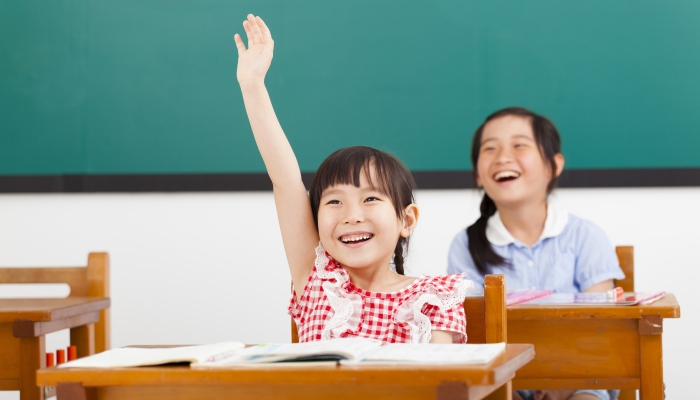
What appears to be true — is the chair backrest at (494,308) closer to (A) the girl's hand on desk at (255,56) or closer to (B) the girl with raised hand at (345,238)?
(B) the girl with raised hand at (345,238)

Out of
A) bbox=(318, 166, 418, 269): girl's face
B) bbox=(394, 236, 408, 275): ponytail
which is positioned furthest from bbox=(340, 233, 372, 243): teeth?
bbox=(394, 236, 408, 275): ponytail

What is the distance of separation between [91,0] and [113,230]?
0.83 m

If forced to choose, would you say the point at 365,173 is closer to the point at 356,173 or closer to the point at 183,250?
the point at 356,173

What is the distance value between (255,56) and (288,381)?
75cm

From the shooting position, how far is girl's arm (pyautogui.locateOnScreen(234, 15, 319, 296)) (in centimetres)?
154

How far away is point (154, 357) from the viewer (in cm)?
106

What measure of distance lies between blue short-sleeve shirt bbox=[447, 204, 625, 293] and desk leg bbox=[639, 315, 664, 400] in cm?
51

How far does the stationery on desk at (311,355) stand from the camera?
995mm

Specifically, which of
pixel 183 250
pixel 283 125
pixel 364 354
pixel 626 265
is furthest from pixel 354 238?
pixel 183 250

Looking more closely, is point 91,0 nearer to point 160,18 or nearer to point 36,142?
point 160,18

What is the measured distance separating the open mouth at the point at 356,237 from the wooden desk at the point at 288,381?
497 millimetres

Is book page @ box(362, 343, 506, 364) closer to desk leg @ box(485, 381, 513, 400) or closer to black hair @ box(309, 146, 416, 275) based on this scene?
desk leg @ box(485, 381, 513, 400)

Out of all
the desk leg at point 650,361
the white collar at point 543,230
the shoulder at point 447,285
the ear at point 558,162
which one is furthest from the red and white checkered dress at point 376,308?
the ear at point 558,162

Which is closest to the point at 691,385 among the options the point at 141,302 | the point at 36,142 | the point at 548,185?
the point at 548,185
